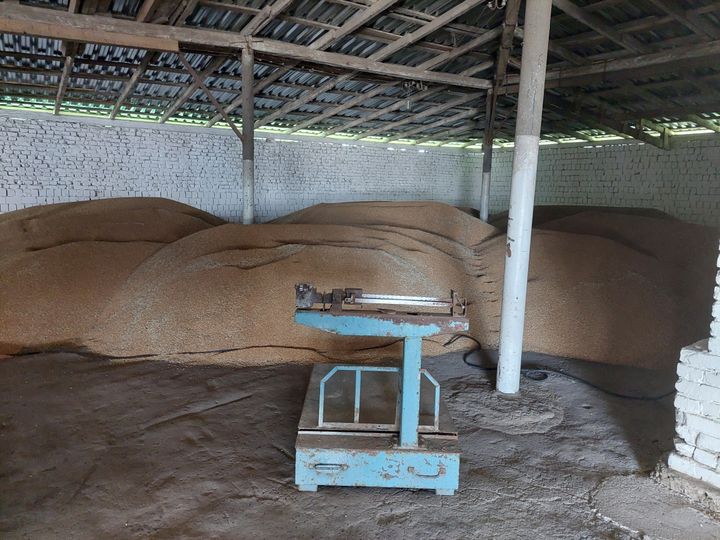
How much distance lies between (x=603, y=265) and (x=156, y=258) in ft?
21.7

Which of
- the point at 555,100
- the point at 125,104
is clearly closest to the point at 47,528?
the point at 125,104

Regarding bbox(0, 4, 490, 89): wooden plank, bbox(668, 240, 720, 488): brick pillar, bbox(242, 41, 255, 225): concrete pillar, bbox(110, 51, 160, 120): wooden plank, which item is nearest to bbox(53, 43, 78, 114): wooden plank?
bbox(110, 51, 160, 120): wooden plank

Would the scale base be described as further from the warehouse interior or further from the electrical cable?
the electrical cable

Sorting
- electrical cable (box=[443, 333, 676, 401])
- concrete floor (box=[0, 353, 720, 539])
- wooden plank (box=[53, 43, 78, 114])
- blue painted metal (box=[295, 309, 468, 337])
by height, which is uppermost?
wooden plank (box=[53, 43, 78, 114])

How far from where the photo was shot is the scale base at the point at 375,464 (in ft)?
9.69

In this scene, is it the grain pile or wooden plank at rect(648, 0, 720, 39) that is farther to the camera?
wooden plank at rect(648, 0, 720, 39)

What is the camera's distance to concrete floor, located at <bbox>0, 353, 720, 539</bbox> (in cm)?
279

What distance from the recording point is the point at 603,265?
6926 mm

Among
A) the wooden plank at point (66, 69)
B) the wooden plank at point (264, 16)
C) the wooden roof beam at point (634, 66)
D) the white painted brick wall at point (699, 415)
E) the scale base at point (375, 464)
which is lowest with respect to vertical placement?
the scale base at point (375, 464)

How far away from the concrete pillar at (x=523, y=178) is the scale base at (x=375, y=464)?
1970mm

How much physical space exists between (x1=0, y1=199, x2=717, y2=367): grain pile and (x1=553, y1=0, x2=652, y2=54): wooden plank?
11.8 feet

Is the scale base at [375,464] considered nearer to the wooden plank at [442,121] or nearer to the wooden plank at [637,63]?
the wooden plank at [637,63]

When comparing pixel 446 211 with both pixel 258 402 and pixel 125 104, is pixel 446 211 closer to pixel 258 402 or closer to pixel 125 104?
pixel 258 402

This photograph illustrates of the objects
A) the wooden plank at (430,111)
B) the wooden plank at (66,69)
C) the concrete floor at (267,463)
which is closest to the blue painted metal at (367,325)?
the concrete floor at (267,463)
